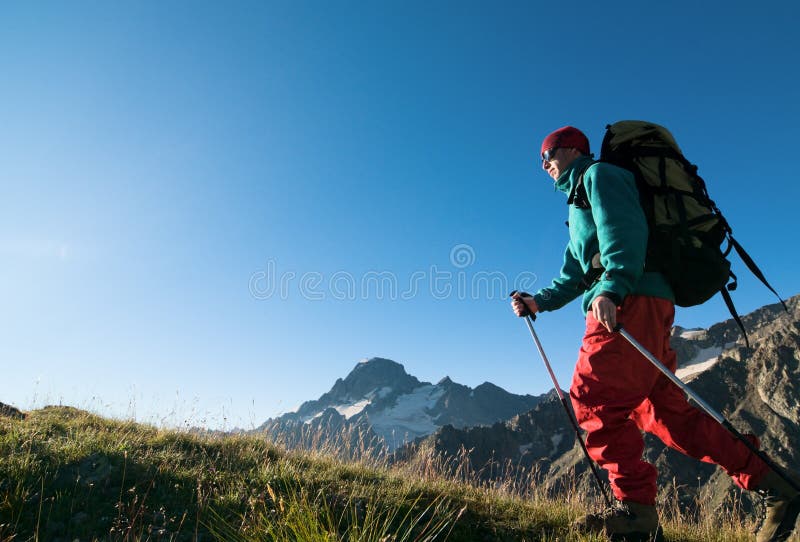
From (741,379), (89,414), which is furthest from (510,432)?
(89,414)

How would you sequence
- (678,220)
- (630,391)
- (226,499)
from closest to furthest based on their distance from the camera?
(630,391)
(678,220)
(226,499)

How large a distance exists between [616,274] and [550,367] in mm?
1533

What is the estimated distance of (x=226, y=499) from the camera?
3.76 metres

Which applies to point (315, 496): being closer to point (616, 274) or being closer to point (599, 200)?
point (616, 274)

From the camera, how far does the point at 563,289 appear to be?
4.36 meters

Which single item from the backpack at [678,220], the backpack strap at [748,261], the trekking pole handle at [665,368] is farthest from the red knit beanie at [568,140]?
the trekking pole handle at [665,368]

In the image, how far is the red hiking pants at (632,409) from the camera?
3.15m

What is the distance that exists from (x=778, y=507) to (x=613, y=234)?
2292 millimetres

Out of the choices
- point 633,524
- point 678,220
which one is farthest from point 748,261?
point 633,524

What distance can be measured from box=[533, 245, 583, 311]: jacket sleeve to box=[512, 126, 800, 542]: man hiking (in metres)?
0.76

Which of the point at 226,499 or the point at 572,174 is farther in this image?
the point at 572,174

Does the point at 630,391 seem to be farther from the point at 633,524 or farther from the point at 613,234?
the point at 613,234

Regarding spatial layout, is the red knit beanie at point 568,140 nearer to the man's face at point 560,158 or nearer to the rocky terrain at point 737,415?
the man's face at point 560,158

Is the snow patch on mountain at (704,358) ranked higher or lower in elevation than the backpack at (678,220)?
higher
